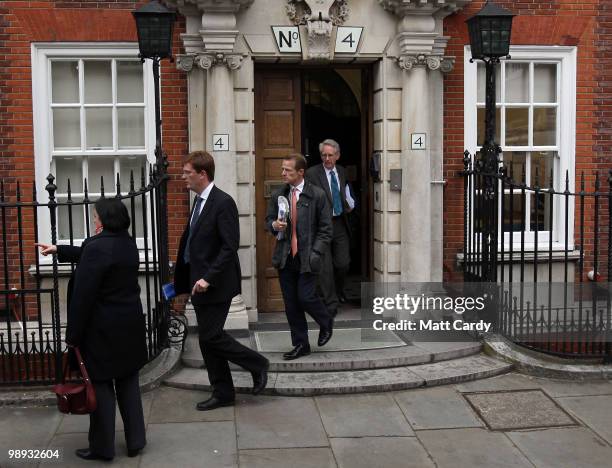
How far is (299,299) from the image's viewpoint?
7047mm

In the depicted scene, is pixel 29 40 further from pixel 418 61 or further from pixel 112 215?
pixel 112 215

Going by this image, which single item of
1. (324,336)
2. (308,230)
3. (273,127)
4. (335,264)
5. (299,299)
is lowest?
(324,336)

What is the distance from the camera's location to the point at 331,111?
11.2m

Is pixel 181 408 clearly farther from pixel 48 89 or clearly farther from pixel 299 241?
pixel 48 89

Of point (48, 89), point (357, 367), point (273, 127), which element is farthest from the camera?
point (273, 127)

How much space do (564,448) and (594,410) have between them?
0.95 metres

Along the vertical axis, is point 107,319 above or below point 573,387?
above

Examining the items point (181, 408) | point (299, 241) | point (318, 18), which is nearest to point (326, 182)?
point (299, 241)

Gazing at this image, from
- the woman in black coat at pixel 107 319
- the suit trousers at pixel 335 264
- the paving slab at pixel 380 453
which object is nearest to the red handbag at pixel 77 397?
the woman in black coat at pixel 107 319

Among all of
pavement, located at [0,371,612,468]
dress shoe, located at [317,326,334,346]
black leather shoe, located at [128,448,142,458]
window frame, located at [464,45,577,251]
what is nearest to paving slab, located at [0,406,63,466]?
pavement, located at [0,371,612,468]

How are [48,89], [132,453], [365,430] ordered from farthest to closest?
[48,89] < [365,430] < [132,453]

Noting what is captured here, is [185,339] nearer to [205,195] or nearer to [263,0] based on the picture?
[205,195]

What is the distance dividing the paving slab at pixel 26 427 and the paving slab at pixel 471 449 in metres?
2.72

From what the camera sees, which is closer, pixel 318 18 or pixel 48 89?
pixel 318 18
